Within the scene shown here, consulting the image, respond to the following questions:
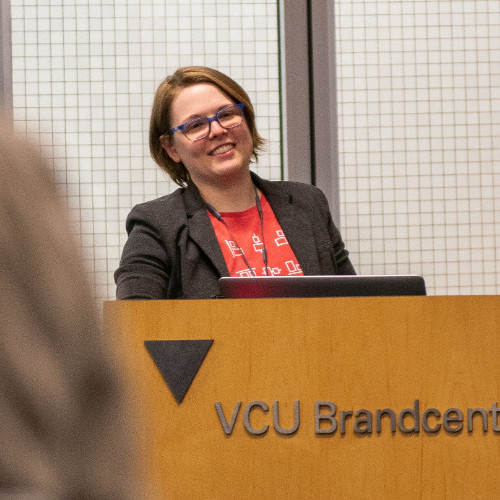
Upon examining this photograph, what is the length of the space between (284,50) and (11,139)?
311 centimetres

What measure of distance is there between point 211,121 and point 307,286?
904 millimetres

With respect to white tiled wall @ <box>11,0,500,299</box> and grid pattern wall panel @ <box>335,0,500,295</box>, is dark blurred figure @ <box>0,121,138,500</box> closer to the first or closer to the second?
white tiled wall @ <box>11,0,500,299</box>

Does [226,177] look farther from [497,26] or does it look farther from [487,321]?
[497,26]

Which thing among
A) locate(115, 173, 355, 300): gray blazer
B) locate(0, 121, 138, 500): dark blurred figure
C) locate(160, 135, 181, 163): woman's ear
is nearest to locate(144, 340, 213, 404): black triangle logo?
locate(115, 173, 355, 300): gray blazer

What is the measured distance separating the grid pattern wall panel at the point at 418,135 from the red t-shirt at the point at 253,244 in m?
0.87

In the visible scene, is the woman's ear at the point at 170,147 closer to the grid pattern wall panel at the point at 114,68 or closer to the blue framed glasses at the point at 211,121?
the blue framed glasses at the point at 211,121

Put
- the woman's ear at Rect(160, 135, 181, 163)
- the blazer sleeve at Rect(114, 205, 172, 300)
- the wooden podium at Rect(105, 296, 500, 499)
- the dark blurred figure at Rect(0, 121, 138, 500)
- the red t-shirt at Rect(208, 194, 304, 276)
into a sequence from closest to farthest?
the dark blurred figure at Rect(0, 121, 138, 500) < the wooden podium at Rect(105, 296, 500, 499) < the blazer sleeve at Rect(114, 205, 172, 300) < the red t-shirt at Rect(208, 194, 304, 276) < the woman's ear at Rect(160, 135, 181, 163)

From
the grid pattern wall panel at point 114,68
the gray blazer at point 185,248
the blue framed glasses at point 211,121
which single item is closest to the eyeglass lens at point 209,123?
the blue framed glasses at point 211,121

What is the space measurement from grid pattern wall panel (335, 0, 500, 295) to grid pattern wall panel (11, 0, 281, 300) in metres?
0.32

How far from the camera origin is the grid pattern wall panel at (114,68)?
3355mm

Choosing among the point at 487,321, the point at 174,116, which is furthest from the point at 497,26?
the point at 487,321

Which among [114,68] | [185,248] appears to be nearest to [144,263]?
[185,248]

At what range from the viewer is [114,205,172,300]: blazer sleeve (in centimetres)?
237

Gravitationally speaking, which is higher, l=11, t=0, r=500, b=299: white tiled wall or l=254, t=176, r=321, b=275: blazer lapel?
l=11, t=0, r=500, b=299: white tiled wall
